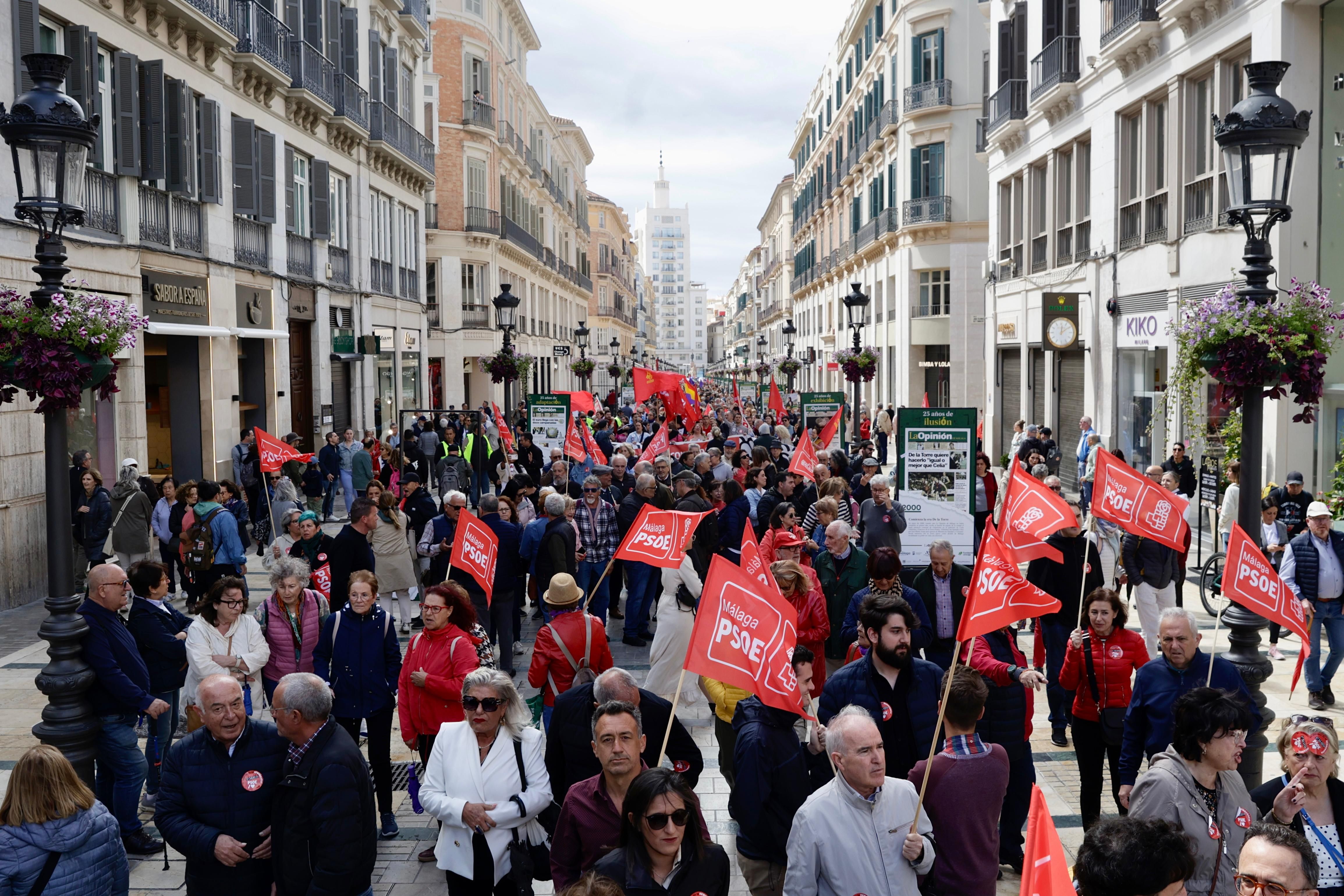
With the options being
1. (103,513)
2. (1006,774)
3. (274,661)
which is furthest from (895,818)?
(103,513)

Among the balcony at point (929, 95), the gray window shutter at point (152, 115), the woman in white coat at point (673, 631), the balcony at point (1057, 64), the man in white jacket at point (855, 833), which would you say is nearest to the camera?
the man in white jacket at point (855, 833)

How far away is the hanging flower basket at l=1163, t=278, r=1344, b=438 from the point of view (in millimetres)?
7176

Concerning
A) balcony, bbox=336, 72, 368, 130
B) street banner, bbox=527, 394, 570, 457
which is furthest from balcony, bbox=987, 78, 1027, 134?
balcony, bbox=336, 72, 368, 130

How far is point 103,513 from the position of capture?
13.4 metres

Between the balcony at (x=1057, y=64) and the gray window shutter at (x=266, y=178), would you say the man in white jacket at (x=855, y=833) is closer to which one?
the gray window shutter at (x=266, y=178)

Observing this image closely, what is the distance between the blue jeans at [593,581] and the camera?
A: 12289mm

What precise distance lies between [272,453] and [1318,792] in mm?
12848

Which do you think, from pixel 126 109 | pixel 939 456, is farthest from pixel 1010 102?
pixel 126 109

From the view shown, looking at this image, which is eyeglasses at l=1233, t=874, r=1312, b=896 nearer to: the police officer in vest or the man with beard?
the man with beard

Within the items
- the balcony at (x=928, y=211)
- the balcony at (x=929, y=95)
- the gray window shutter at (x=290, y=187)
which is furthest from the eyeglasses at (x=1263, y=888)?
the balcony at (x=929, y=95)

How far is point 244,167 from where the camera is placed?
21.6 m

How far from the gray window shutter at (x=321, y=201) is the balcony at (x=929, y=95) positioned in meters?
21.5

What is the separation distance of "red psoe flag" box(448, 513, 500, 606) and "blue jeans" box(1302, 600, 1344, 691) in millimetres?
6960

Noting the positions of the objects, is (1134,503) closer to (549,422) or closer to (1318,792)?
(1318,792)
